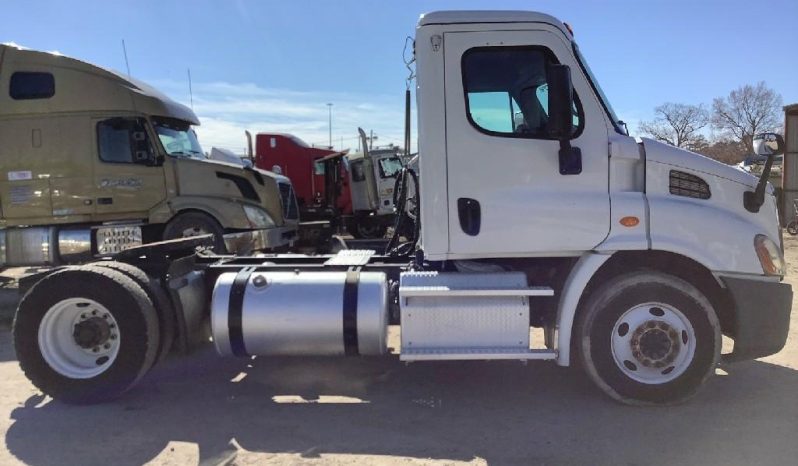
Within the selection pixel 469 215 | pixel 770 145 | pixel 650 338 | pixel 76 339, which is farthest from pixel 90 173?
pixel 770 145

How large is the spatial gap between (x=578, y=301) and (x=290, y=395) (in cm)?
240

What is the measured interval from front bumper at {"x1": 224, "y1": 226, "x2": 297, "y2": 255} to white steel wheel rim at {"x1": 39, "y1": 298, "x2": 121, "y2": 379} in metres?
3.40

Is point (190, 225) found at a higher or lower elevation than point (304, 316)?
higher

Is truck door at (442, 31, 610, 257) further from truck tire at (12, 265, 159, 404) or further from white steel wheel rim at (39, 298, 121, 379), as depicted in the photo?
white steel wheel rim at (39, 298, 121, 379)

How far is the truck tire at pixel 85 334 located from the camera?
4.48 metres

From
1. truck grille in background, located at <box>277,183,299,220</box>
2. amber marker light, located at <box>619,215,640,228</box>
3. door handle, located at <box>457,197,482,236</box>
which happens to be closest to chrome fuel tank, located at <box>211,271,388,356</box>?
door handle, located at <box>457,197,482,236</box>

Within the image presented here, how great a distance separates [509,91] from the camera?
4.72 metres

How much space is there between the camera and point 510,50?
450cm

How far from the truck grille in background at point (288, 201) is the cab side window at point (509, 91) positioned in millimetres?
6798

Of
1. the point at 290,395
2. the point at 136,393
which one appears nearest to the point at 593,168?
the point at 290,395

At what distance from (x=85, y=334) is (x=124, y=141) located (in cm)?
548

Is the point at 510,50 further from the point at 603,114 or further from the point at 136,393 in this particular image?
the point at 136,393

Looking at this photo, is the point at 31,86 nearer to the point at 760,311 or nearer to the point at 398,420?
the point at 398,420

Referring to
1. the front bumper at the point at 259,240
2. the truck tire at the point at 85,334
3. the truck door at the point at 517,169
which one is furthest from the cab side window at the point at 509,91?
the front bumper at the point at 259,240
